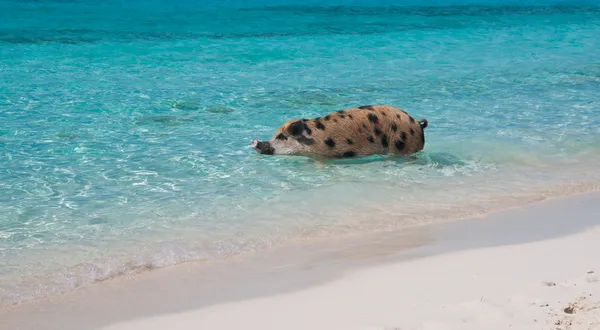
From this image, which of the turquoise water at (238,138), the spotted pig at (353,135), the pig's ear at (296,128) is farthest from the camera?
the pig's ear at (296,128)

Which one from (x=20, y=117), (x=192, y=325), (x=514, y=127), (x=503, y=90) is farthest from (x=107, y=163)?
(x=503, y=90)

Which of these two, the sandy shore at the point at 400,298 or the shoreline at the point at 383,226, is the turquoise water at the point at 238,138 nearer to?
the shoreline at the point at 383,226

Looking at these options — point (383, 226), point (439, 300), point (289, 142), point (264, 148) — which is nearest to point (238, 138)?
point (264, 148)

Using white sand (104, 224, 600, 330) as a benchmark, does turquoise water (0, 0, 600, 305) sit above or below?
below

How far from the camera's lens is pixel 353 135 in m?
9.13

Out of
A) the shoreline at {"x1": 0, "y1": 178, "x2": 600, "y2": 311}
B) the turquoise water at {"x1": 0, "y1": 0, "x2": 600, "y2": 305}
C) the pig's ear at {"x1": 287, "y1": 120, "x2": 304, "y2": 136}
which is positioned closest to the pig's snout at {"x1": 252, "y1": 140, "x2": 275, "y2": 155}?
the turquoise water at {"x1": 0, "y1": 0, "x2": 600, "y2": 305}

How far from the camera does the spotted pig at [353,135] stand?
912 centimetres

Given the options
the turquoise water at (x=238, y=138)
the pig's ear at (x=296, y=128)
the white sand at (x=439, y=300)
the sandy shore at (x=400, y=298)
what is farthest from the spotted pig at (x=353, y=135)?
the white sand at (x=439, y=300)

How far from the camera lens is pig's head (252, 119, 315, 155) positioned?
9.22 meters

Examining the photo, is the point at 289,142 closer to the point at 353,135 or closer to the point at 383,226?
the point at 353,135

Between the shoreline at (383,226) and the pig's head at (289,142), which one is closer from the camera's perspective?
the shoreline at (383,226)

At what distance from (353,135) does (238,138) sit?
6.46 ft

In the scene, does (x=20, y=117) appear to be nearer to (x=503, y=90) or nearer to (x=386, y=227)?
(x=386, y=227)

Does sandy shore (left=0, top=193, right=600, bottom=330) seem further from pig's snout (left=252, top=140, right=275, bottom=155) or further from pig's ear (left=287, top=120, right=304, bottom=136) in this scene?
pig's snout (left=252, top=140, right=275, bottom=155)
